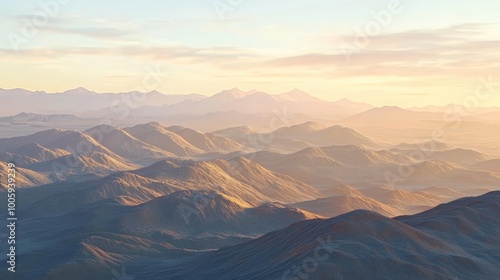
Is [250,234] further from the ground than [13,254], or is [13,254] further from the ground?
[13,254]

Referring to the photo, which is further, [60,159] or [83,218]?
[60,159]

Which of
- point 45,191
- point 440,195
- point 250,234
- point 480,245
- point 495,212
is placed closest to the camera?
point 480,245

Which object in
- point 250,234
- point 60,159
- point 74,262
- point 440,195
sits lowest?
point 440,195

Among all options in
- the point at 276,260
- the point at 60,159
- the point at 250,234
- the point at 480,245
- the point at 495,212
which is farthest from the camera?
the point at 60,159

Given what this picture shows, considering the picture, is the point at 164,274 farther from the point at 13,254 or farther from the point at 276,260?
the point at 13,254

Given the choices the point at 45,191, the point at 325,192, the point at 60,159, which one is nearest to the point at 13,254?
the point at 45,191

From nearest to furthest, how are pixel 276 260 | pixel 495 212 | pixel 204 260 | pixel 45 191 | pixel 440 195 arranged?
pixel 276 260 → pixel 204 260 → pixel 495 212 → pixel 45 191 → pixel 440 195

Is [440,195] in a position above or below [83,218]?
below

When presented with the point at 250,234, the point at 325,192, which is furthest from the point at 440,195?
the point at 250,234

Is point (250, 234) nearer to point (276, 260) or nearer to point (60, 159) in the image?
point (276, 260)
